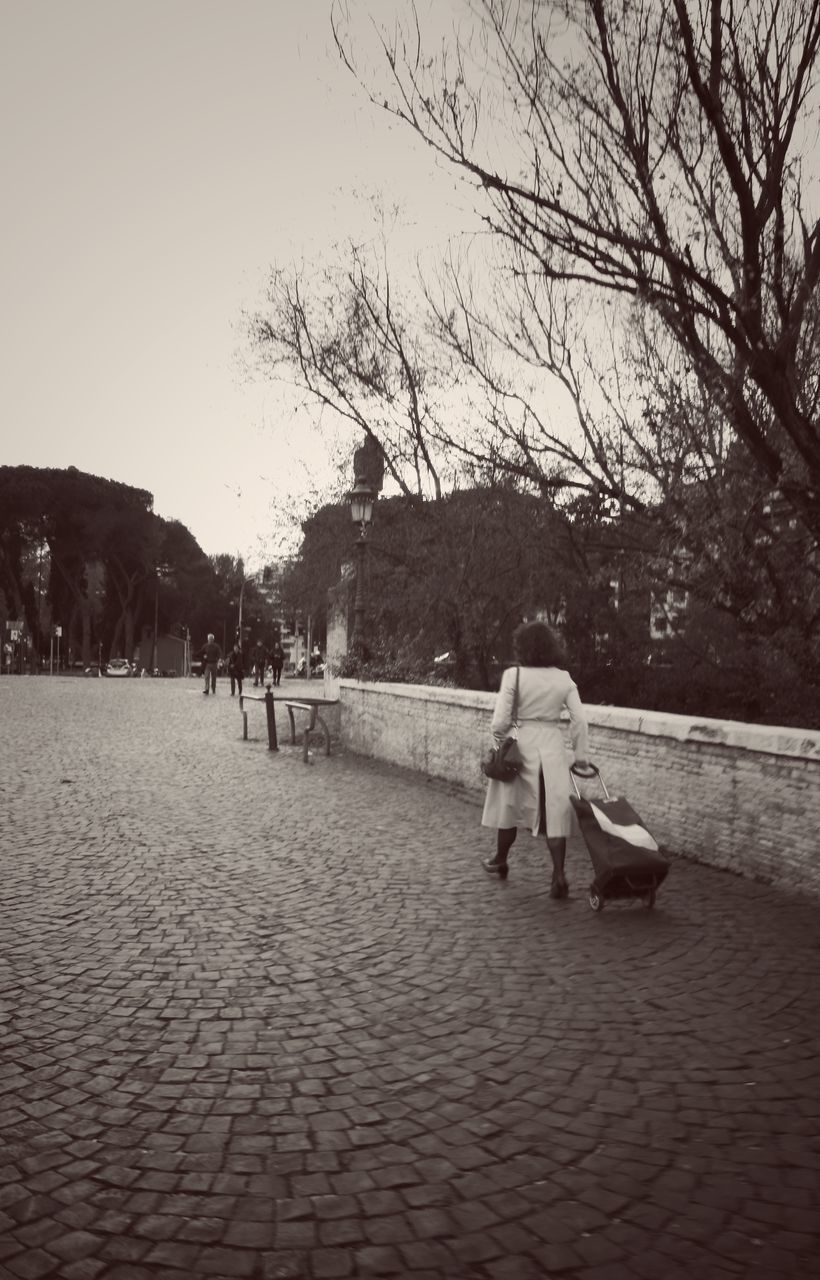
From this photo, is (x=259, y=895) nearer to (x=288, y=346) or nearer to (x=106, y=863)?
(x=106, y=863)

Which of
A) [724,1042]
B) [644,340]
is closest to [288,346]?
[644,340]

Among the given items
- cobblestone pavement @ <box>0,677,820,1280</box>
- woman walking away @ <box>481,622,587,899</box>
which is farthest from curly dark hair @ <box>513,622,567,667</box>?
cobblestone pavement @ <box>0,677,820,1280</box>

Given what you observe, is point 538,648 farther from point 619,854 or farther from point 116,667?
point 116,667

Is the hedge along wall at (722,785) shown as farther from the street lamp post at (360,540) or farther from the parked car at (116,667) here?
the parked car at (116,667)

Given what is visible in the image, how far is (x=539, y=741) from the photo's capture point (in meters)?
6.35

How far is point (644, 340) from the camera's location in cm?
1110

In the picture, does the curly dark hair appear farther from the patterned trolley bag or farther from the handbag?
the patterned trolley bag

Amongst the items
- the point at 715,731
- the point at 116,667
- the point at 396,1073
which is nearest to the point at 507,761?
the point at 715,731

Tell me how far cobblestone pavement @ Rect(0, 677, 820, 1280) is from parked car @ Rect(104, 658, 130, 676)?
63311 mm

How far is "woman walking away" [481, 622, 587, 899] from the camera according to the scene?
623 centimetres

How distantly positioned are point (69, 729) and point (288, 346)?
27.2 feet

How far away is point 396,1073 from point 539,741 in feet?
10.2

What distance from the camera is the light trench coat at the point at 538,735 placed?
628 cm

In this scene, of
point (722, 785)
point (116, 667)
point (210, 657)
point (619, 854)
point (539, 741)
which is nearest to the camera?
point (619, 854)
